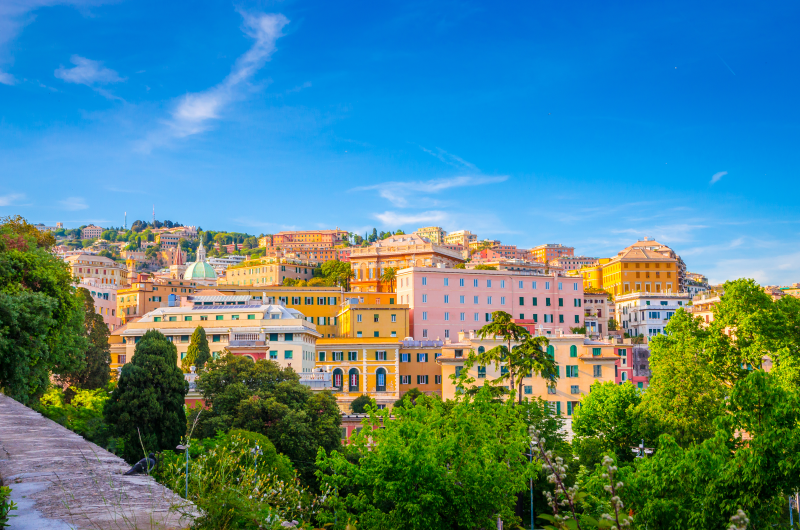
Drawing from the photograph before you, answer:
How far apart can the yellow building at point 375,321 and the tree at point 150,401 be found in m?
40.6

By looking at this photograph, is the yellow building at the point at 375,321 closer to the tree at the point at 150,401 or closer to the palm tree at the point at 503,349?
the palm tree at the point at 503,349

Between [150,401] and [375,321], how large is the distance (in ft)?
145

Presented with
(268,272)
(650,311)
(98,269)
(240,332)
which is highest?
(98,269)

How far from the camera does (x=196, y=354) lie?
49625mm

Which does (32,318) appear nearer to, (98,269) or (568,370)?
(568,370)

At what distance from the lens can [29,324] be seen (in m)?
21.8

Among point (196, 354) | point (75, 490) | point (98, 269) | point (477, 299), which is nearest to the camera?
point (75, 490)

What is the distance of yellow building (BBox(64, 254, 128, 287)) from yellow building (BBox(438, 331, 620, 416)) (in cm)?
11236

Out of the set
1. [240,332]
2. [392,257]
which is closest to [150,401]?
[240,332]

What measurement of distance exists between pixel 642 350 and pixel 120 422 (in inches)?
2383

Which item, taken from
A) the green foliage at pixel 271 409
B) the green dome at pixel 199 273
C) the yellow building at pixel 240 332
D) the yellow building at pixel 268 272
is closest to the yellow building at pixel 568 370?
the yellow building at pixel 240 332

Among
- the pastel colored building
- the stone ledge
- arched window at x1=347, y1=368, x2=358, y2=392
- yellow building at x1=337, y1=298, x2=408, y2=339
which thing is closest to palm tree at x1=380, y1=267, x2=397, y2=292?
the pastel colored building

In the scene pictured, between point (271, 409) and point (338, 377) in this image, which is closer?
point (271, 409)

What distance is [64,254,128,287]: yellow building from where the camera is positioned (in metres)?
147
